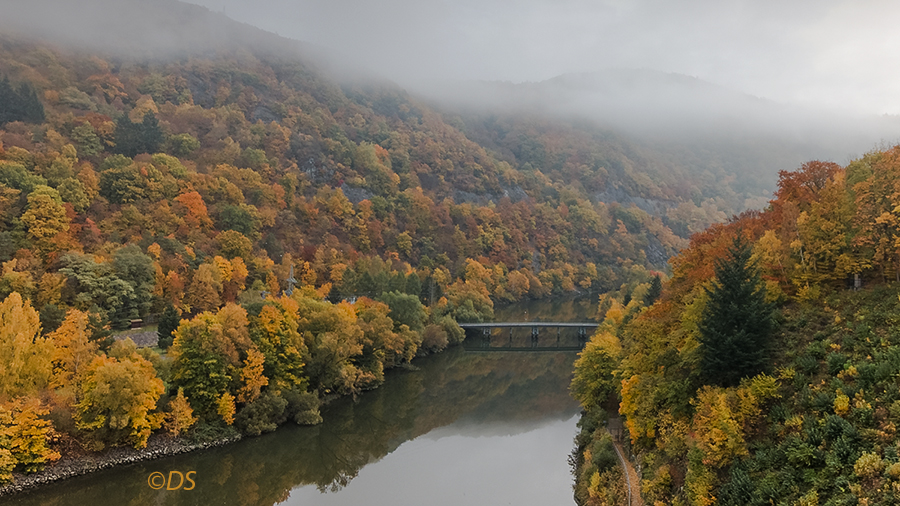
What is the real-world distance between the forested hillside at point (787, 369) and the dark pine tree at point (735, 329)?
65mm

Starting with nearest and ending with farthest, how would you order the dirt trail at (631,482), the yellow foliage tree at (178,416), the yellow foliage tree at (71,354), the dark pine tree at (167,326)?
the dirt trail at (631,482) < the yellow foliage tree at (71,354) < the yellow foliage tree at (178,416) < the dark pine tree at (167,326)

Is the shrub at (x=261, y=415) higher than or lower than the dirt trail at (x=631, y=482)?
lower

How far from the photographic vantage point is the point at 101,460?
114 feet

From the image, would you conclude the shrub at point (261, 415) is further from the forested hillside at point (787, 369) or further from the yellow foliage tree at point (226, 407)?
the forested hillside at point (787, 369)

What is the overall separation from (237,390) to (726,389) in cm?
3442

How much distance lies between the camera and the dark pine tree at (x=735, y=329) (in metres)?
24.6

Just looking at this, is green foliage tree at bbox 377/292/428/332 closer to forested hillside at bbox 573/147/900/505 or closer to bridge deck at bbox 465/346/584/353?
bridge deck at bbox 465/346/584/353

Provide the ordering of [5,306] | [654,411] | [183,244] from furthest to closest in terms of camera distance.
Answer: [183,244] → [5,306] → [654,411]

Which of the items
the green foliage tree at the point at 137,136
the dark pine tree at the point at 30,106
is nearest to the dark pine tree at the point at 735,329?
the green foliage tree at the point at 137,136

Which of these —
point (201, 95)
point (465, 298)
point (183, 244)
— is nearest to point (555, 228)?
point (465, 298)

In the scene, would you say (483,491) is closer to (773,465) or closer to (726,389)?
(726,389)

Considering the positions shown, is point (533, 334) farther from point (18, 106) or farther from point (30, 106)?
point (18, 106)

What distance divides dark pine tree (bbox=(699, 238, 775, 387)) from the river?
15.0m

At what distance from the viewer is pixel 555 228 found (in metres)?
170
